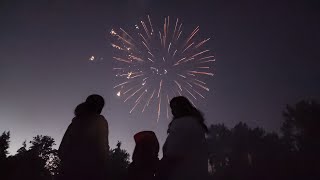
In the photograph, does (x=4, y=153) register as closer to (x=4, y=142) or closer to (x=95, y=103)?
(x=4, y=142)

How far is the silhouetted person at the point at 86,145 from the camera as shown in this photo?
585 cm

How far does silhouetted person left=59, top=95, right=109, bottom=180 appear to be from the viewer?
5.85 metres

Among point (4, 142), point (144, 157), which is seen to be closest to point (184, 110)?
A: point (144, 157)

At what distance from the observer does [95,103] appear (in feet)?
21.0

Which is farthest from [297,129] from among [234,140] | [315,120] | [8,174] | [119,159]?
[8,174]

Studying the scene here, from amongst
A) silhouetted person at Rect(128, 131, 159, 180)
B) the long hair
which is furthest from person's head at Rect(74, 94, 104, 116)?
the long hair

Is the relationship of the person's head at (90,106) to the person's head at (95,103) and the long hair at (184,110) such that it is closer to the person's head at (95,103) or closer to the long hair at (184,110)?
the person's head at (95,103)

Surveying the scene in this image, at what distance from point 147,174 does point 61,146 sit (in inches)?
73.5

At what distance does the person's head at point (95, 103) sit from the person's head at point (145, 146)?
1074 millimetres

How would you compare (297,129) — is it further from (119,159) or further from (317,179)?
(119,159)

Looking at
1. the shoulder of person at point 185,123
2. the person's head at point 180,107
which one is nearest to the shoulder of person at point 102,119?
the person's head at point 180,107

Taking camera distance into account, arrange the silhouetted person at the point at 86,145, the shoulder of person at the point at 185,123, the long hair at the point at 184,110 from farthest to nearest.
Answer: the silhouetted person at the point at 86,145, the long hair at the point at 184,110, the shoulder of person at the point at 185,123

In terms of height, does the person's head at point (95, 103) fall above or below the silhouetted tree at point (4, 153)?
below

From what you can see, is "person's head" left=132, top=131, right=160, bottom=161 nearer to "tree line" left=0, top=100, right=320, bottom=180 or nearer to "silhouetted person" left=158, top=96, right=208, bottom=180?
"silhouetted person" left=158, top=96, right=208, bottom=180
